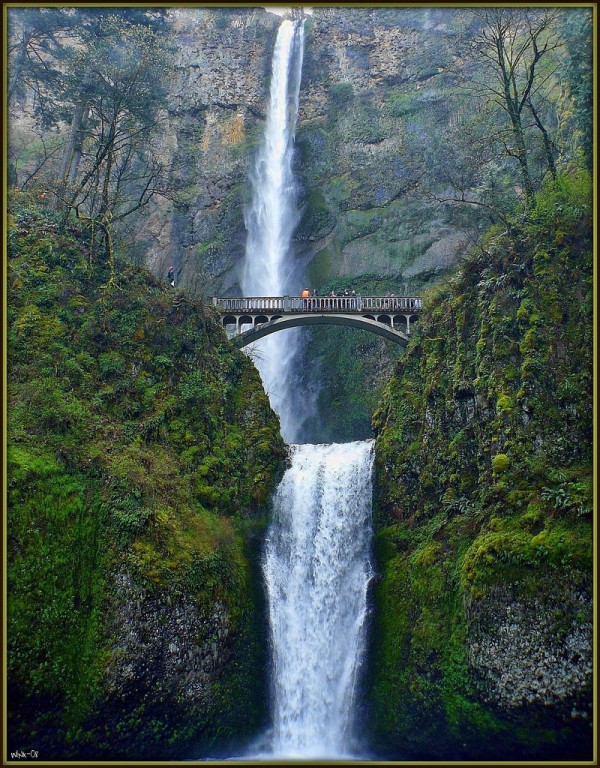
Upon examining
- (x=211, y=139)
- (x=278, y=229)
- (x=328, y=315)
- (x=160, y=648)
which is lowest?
(x=160, y=648)

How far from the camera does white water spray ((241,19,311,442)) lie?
3403 centimetres

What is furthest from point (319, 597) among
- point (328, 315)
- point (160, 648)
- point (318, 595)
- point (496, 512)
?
point (328, 315)

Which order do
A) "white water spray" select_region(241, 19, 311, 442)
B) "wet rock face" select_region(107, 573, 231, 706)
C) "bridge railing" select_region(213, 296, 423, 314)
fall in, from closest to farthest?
"wet rock face" select_region(107, 573, 231, 706) < "bridge railing" select_region(213, 296, 423, 314) < "white water spray" select_region(241, 19, 311, 442)

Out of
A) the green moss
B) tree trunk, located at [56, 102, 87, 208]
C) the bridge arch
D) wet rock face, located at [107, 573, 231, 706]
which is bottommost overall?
wet rock face, located at [107, 573, 231, 706]

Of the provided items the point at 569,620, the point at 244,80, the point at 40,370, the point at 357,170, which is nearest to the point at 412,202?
the point at 357,170

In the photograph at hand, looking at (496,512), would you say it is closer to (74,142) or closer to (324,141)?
(74,142)

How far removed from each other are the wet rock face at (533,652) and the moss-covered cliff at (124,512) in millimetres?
6172

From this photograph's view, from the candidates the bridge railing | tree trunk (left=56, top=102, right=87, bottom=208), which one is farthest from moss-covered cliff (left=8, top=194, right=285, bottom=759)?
the bridge railing

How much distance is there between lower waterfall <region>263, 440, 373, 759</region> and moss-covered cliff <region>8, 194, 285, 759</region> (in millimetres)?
722

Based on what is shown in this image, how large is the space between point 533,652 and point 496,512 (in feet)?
11.3

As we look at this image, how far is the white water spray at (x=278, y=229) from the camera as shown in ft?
112

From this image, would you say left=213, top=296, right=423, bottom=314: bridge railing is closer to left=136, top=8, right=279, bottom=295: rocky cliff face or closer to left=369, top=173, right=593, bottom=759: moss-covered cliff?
left=369, top=173, right=593, bottom=759: moss-covered cliff

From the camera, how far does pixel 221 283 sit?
119 ft

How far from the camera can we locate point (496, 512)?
50.5 feet
